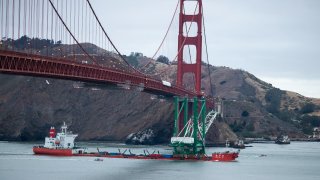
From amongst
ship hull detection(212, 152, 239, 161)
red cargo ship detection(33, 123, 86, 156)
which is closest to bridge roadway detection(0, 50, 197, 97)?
ship hull detection(212, 152, 239, 161)

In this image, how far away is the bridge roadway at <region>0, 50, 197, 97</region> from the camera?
5591cm

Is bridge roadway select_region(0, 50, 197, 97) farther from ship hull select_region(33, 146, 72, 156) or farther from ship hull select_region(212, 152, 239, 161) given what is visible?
ship hull select_region(33, 146, 72, 156)

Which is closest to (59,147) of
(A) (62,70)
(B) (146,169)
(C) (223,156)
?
(C) (223,156)

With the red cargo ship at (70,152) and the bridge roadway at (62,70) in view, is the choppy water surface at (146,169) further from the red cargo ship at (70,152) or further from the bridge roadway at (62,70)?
the bridge roadway at (62,70)

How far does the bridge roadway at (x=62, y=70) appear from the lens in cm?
5591

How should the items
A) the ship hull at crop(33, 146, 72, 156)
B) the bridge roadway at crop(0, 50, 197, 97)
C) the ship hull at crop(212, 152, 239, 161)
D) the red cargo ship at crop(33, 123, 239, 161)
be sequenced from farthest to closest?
1. the ship hull at crop(33, 146, 72, 156)
2. the red cargo ship at crop(33, 123, 239, 161)
3. the ship hull at crop(212, 152, 239, 161)
4. the bridge roadway at crop(0, 50, 197, 97)

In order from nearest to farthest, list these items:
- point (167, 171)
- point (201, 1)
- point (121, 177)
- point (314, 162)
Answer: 1. point (121, 177)
2. point (167, 171)
3. point (314, 162)
4. point (201, 1)

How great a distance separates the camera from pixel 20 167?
71125 mm

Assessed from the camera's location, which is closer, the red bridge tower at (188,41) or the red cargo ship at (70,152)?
the red cargo ship at (70,152)

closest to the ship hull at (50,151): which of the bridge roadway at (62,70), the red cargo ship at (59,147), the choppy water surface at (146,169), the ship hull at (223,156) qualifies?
the red cargo ship at (59,147)

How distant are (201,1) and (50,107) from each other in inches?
2238

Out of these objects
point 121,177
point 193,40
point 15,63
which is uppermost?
point 193,40

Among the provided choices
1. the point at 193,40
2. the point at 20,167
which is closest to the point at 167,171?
the point at 20,167

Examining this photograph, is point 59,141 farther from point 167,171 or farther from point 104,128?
point 104,128
